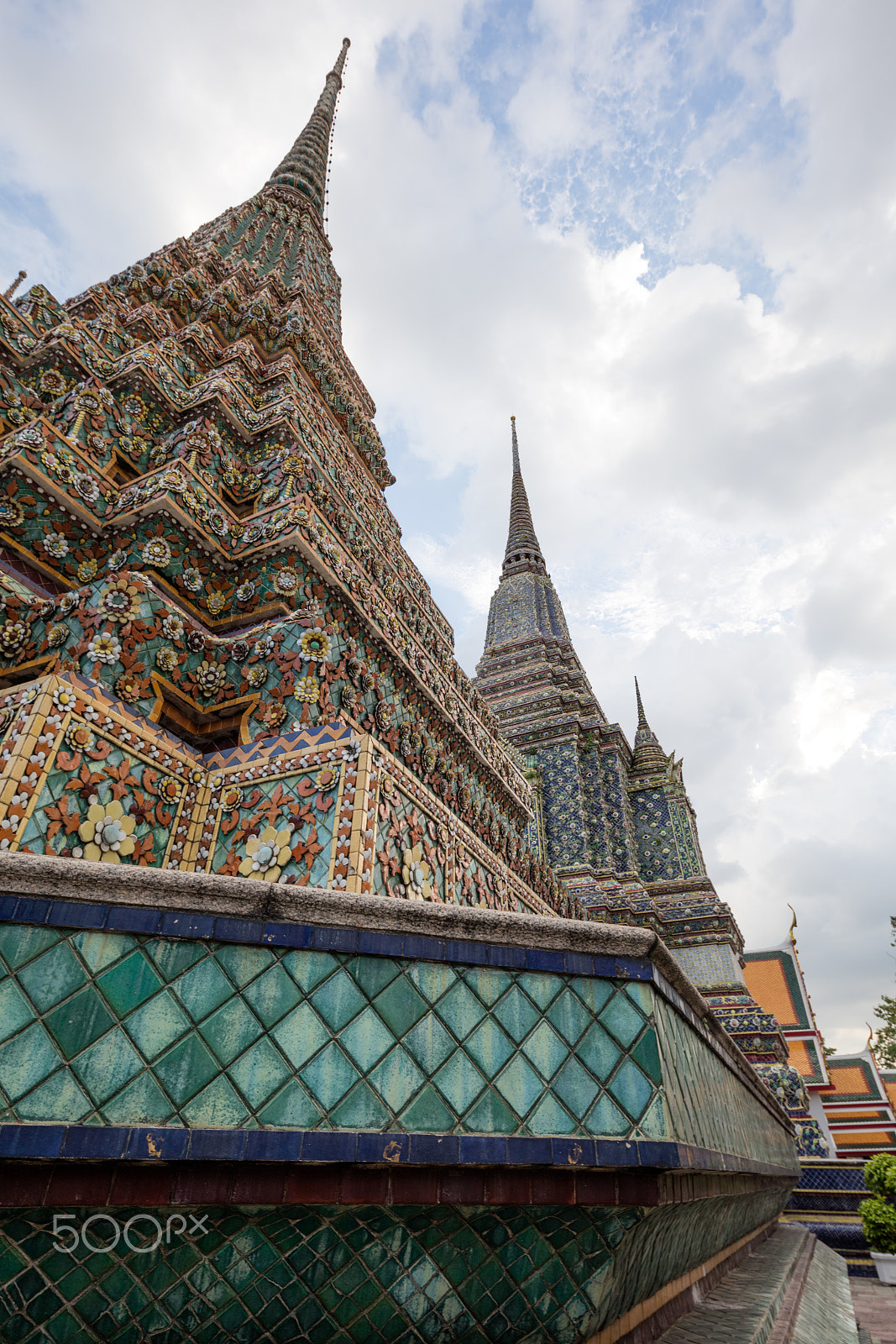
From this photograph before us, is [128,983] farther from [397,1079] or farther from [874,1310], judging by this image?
[874,1310]

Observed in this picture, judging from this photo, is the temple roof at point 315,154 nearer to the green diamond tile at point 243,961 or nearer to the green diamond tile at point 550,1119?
the green diamond tile at point 243,961

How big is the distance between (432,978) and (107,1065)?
71cm

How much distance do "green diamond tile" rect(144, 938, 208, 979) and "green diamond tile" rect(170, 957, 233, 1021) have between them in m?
0.02

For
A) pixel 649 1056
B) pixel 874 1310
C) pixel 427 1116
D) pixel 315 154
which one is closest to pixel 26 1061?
pixel 427 1116

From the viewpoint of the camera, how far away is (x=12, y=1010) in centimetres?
143

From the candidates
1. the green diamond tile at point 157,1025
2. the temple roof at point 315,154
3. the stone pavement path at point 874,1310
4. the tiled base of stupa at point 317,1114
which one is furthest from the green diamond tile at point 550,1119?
the temple roof at point 315,154

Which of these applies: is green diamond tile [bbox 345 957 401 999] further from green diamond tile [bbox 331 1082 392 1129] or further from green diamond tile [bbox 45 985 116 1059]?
green diamond tile [bbox 45 985 116 1059]

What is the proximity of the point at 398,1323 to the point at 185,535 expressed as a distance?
138 inches

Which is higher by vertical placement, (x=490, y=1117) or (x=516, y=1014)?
(x=516, y=1014)

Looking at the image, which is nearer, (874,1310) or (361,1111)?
(361,1111)

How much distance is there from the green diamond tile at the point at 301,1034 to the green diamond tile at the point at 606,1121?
25.6 inches

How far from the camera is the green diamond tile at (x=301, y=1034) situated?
1585 millimetres

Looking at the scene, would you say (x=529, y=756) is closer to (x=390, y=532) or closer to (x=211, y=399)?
(x=390, y=532)

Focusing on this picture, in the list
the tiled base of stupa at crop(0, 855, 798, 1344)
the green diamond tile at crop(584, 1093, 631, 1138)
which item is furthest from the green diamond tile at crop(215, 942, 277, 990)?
the green diamond tile at crop(584, 1093, 631, 1138)
